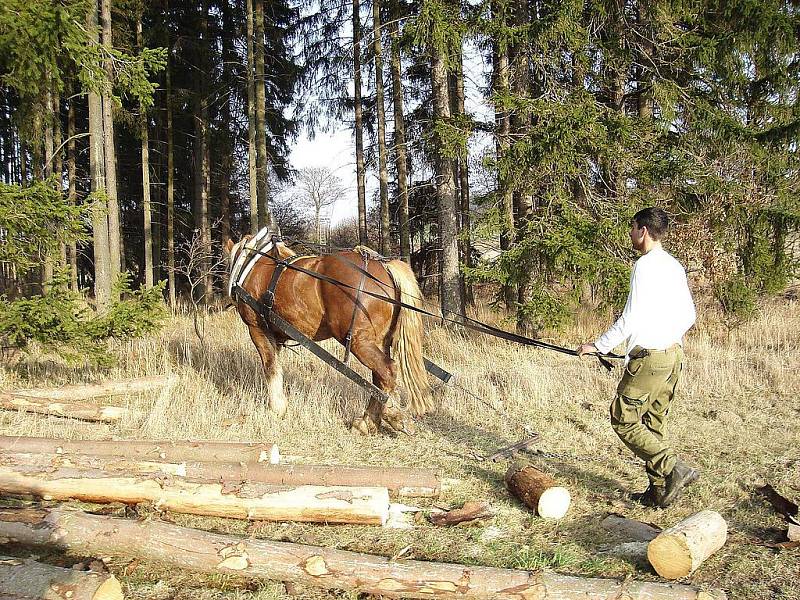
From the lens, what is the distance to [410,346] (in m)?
5.54

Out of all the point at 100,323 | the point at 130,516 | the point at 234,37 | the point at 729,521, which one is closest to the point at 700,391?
the point at 729,521

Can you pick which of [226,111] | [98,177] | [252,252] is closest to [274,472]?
[252,252]

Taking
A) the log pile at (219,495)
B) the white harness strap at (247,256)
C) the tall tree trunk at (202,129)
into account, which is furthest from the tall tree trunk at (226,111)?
the log pile at (219,495)

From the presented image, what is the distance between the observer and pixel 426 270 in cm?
1622

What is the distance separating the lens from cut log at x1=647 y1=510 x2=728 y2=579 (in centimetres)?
287

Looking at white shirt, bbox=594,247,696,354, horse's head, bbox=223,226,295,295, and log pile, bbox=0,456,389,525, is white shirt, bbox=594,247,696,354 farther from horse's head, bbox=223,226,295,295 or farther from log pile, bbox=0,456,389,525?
horse's head, bbox=223,226,295,295

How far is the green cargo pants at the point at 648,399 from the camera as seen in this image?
12.0ft

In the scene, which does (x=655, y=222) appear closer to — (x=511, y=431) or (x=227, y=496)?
(x=511, y=431)

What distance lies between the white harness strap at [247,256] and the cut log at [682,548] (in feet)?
16.0

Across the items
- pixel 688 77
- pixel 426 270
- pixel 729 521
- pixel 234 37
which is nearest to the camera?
pixel 729 521

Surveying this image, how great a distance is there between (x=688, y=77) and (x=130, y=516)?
10507 millimetres

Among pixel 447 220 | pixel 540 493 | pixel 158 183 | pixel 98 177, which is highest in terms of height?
pixel 158 183

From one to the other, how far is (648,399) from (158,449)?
3.73m

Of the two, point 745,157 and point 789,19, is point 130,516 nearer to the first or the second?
point 745,157
